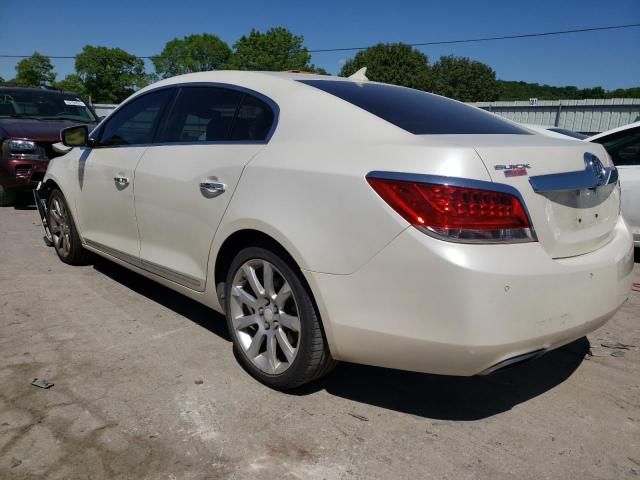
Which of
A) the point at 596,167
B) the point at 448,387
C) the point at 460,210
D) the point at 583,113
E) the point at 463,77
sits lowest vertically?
the point at 448,387

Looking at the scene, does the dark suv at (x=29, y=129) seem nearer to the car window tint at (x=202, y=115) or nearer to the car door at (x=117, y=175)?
the car door at (x=117, y=175)

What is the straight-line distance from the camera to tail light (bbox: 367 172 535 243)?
2139 mm

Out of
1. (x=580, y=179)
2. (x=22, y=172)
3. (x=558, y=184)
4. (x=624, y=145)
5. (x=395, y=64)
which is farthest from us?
(x=395, y=64)

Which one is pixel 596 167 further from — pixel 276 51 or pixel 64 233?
pixel 276 51

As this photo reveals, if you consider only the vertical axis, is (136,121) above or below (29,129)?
above

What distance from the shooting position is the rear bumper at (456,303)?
2.11m

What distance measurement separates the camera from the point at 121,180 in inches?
149

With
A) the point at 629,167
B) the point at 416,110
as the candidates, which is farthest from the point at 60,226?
the point at 629,167

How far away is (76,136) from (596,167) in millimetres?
3699

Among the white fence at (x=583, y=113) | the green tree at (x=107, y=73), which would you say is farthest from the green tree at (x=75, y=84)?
Answer: the white fence at (x=583, y=113)

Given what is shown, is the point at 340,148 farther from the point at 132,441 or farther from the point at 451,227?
the point at 132,441

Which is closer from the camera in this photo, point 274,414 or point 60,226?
point 274,414

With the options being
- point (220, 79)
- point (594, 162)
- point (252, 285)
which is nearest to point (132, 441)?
point (252, 285)

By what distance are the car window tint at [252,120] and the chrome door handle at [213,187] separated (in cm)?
29
